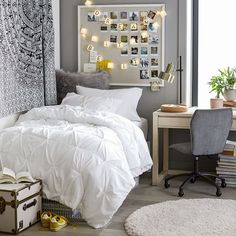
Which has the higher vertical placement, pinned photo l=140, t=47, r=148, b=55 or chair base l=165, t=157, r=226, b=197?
pinned photo l=140, t=47, r=148, b=55

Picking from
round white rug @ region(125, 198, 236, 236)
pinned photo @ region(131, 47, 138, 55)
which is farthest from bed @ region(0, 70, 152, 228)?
pinned photo @ region(131, 47, 138, 55)

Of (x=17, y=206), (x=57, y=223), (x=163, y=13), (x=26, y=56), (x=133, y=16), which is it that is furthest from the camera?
(x=133, y=16)

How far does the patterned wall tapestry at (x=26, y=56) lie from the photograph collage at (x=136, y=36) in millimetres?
686

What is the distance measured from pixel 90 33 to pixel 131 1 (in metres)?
0.57

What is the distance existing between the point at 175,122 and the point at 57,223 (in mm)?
1767

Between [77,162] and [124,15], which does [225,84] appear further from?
[77,162]

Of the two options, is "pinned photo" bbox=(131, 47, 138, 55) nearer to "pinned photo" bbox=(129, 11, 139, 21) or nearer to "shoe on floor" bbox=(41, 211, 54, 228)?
"pinned photo" bbox=(129, 11, 139, 21)

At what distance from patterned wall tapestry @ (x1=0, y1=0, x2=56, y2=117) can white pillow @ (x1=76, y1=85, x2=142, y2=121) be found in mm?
374

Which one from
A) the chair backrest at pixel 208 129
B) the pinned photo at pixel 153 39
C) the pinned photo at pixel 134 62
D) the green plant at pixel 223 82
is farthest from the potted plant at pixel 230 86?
the pinned photo at pixel 134 62

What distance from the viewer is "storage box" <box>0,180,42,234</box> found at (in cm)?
339

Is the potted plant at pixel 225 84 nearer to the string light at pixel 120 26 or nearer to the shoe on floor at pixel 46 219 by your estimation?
the string light at pixel 120 26

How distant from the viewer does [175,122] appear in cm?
480

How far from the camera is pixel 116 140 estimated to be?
3.99 metres

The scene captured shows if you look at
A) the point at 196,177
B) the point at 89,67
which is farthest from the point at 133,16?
the point at 196,177
